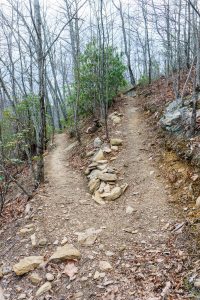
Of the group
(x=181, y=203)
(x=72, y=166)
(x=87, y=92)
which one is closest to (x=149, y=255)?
(x=181, y=203)

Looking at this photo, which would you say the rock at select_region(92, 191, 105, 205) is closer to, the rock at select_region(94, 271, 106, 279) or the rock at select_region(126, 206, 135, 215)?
the rock at select_region(126, 206, 135, 215)

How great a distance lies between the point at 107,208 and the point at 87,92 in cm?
793

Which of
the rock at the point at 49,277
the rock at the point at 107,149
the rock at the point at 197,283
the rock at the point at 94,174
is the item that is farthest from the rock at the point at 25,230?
the rock at the point at 107,149

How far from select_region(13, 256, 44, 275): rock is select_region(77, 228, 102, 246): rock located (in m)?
0.75

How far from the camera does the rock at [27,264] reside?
14.5ft

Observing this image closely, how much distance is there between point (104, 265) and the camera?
4199 mm

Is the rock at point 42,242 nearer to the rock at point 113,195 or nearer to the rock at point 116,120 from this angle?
the rock at point 113,195

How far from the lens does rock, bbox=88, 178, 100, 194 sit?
698 centimetres

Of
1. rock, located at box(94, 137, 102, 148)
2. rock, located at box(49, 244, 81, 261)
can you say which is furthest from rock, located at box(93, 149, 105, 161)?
rock, located at box(49, 244, 81, 261)

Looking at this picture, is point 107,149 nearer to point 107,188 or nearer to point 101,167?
point 101,167

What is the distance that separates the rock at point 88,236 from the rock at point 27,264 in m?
0.75

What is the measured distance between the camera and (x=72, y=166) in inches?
370

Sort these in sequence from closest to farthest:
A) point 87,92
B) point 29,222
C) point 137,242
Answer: point 137,242
point 29,222
point 87,92

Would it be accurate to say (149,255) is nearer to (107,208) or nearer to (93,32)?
(107,208)
